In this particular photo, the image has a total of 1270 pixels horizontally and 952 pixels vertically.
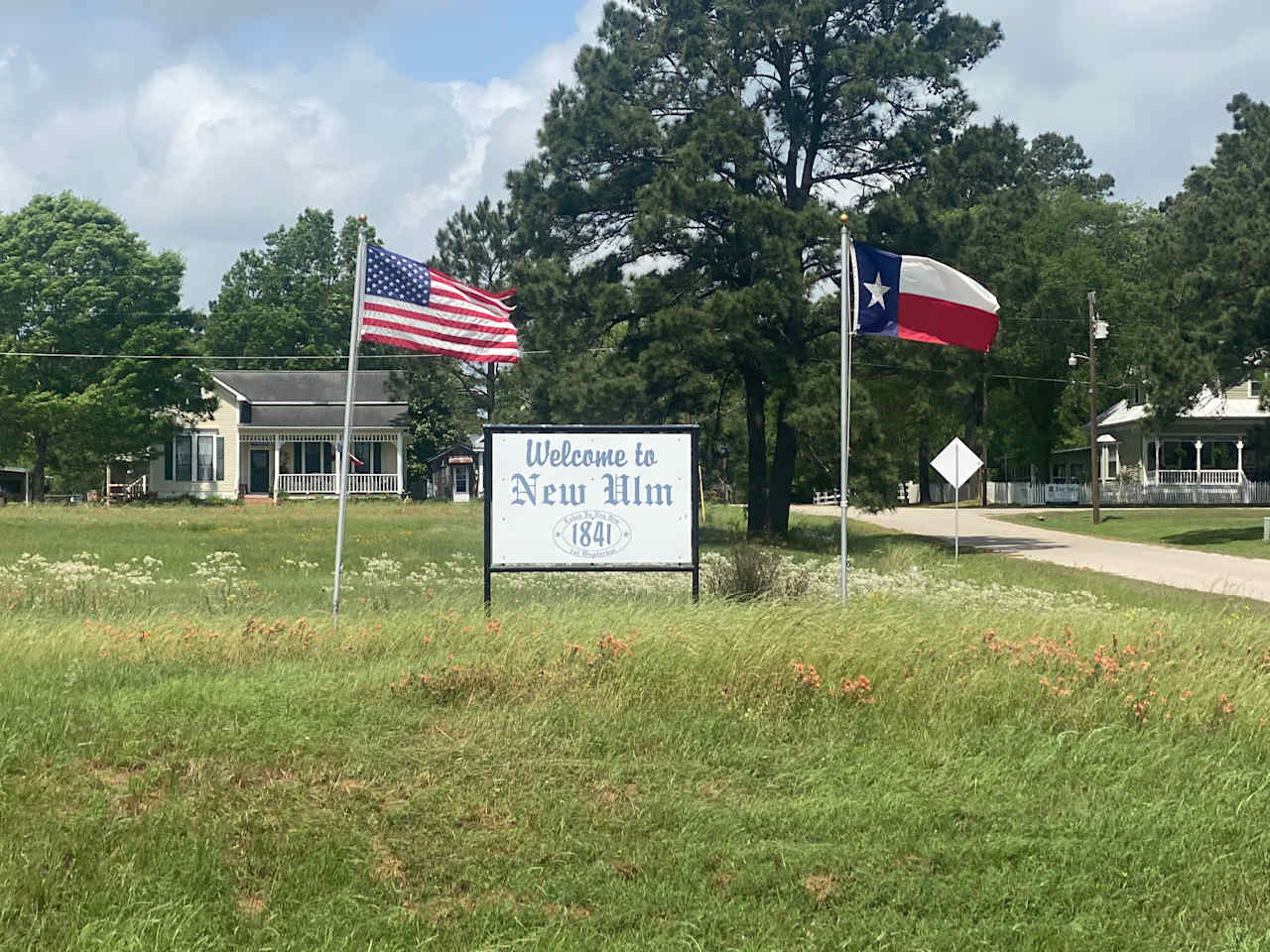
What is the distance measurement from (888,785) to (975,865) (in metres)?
0.90

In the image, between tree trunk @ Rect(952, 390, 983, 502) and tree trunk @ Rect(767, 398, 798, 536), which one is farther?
tree trunk @ Rect(952, 390, 983, 502)

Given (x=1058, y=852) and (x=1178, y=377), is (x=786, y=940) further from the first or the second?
(x=1178, y=377)

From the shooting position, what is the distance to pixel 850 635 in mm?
9305

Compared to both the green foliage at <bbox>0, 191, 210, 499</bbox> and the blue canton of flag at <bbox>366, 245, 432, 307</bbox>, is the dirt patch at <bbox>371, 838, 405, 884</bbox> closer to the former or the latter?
the blue canton of flag at <bbox>366, 245, 432, 307</bbox>

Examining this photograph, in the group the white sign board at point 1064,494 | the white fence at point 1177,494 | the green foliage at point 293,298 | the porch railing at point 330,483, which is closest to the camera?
the porch railing at point 330,483

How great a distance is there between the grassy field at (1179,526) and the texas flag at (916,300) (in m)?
21.7

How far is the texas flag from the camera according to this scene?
13.1 metres

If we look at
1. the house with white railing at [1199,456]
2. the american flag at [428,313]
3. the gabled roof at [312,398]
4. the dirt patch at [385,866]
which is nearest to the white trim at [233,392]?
the gabled roof at [312,398]

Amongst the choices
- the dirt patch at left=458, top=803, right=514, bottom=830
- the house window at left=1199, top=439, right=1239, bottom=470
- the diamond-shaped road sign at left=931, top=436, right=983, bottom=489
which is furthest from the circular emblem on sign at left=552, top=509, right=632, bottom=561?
the house window at left=1199, top=439, right=1239, bottom=470

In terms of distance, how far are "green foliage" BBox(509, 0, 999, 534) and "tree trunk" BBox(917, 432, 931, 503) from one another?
1306 inches

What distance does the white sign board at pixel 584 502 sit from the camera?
12.7 metres

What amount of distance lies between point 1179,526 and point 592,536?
126 feet

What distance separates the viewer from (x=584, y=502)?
12812 millimetres

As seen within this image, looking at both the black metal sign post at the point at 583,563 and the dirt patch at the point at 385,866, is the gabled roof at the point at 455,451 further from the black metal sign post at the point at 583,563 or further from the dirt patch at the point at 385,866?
the dirt patch at the point at 385,866
